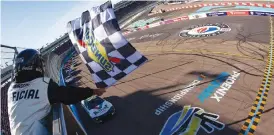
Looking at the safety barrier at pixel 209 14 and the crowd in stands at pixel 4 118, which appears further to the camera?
the safety barrier at pixel 209 14

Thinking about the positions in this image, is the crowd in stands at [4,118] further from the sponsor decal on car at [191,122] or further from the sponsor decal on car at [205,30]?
the sponsor decal on car at [205,30]

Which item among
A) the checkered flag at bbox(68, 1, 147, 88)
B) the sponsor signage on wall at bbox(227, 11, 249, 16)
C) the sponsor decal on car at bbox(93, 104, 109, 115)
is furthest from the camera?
the sponsor signage on wall at bbox(227, 11, 249, 16)

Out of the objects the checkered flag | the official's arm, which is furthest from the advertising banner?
the official's arm

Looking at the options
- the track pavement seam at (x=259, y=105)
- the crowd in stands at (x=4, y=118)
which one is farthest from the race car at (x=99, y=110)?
the track pavement seam at (x=259, y=105)

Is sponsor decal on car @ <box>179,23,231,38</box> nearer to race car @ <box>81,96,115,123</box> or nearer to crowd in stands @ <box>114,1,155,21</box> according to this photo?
race car @ <box>81,96,115,123</box>

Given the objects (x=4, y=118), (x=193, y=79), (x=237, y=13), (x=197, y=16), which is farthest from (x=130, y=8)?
(x=4, y=118)
